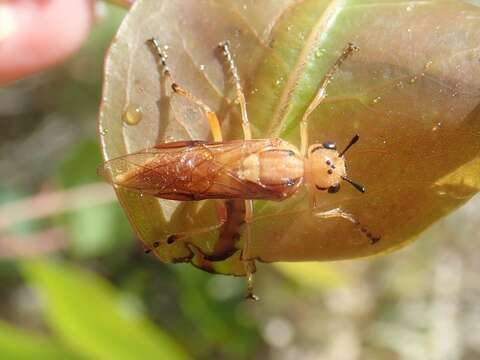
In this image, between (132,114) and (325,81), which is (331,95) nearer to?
(325,81)

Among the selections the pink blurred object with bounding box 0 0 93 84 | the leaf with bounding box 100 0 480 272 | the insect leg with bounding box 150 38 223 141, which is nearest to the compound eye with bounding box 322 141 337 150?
the leaf with bounding box 100 0 480 272

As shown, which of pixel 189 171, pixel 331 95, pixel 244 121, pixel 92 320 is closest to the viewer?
pixel 331 95

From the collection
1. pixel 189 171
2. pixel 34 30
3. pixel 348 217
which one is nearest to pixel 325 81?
pixel 348 217

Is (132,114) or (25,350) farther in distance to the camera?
(25,350)

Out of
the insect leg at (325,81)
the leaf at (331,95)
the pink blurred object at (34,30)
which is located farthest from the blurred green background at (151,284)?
the insect leg at (325,81)

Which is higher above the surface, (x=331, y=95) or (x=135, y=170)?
(x=331, y=95)

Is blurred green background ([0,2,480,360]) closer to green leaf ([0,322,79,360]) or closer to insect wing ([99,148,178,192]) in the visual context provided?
green leaf ([0,322,79,360])
